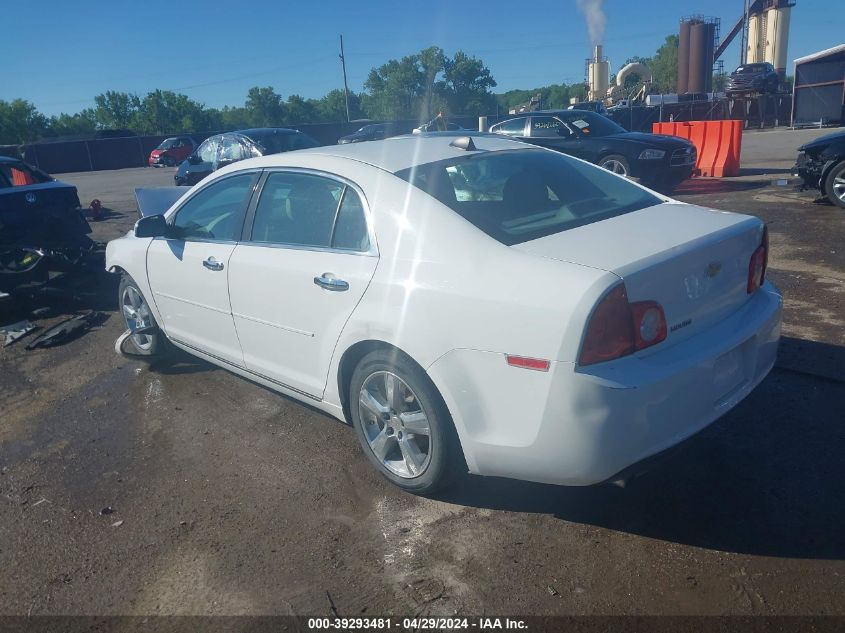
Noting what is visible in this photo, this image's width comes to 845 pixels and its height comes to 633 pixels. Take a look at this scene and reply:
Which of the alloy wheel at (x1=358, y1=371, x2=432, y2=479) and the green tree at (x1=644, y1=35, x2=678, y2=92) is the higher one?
the green tree at (x1=644, y1=35, x2=678, y2=92)

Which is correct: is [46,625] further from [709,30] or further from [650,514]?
[709,30]

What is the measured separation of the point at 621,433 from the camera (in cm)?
254

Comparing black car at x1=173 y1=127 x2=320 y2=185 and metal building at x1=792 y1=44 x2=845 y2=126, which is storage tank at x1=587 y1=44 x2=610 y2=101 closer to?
metal building at x1=792 y1=44 x2=845 y2=126

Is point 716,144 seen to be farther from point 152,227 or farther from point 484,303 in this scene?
point 484,303

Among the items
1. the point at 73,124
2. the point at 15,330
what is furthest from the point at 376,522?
the point at 73,124

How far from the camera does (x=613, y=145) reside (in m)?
12.3

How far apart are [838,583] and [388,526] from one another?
71.5 inches

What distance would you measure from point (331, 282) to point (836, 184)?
909 cm

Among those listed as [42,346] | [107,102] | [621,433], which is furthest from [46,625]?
[107,102]

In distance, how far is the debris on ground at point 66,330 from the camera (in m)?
6.22

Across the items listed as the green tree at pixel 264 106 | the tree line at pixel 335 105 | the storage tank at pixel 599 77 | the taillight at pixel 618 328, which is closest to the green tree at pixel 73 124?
the tree line at pixel 335 105

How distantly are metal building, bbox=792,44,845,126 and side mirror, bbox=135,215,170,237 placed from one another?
34686mm

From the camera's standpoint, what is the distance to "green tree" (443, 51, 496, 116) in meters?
96.2

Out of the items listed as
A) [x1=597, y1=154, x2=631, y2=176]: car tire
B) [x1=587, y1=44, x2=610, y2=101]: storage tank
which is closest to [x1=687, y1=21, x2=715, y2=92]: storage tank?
[x1=587, y1=44, x2=610, y2=101]: storage tank
